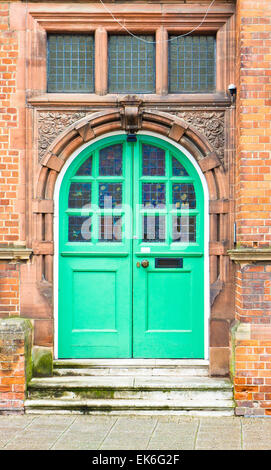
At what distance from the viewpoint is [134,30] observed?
7.13m

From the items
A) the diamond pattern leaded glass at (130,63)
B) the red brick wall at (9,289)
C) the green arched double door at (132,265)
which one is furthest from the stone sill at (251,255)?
the red brick wall at (9,289)

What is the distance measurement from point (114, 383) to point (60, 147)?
8.84ft

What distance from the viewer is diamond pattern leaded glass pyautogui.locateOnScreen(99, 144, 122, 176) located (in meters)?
7.29

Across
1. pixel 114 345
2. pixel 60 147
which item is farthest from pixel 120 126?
pixel 114 345

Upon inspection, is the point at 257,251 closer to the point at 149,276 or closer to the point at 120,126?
the point at 149,276

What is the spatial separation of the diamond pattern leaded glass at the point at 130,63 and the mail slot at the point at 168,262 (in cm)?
198

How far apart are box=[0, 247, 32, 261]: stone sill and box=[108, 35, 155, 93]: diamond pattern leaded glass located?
6.93 feet

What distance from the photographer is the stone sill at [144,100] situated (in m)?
7.07

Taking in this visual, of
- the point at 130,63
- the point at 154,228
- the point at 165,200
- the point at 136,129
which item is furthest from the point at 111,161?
the point at 130,63

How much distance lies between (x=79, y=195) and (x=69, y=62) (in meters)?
1.54

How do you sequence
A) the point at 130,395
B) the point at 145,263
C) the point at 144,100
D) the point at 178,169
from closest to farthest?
1. the point at 130,395
2. the point at 144,100
3. the point at 145,263
4. the point at 178,169

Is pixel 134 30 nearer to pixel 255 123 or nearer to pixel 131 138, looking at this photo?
pixel 131 138

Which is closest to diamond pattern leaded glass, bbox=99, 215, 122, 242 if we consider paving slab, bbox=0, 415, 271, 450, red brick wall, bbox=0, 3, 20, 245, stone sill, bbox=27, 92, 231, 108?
red brick wall, bbox=0, 3, 20, 245

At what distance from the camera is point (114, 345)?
7.25 m
